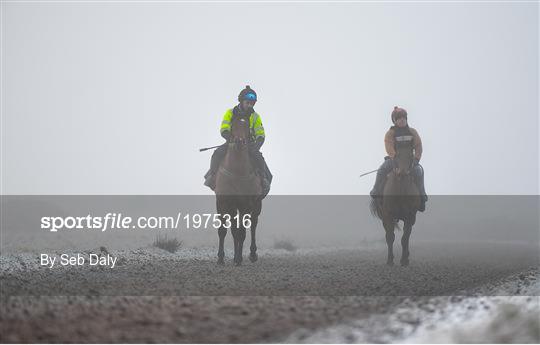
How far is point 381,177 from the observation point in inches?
508

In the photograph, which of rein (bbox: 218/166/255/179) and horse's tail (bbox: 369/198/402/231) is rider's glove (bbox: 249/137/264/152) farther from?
horse's tail (bbox: 369/198/402/231)

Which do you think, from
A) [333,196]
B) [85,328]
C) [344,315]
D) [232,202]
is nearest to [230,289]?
[344,315]

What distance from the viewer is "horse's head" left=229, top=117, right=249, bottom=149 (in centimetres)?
1120

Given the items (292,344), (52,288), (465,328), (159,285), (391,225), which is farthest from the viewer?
(391,225)

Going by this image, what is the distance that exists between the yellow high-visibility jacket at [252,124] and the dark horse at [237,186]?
0.26 m

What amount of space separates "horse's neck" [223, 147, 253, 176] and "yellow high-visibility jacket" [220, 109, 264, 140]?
1.71ft

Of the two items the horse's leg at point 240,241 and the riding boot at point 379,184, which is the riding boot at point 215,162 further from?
the riding boot at point 379,184

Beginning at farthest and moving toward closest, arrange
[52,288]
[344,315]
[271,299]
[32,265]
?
[32,265] → [52,288] → [271,299] → [344,315]

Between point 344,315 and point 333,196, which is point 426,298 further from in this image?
point 333,196

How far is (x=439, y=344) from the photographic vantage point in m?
4.45

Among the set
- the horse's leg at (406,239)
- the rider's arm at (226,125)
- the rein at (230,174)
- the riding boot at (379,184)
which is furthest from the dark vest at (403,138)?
the rider's arm at (226,125)

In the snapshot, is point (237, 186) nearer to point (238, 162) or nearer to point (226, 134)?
point (238, 162)

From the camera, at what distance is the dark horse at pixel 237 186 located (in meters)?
11.3

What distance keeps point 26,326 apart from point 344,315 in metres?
2.96
